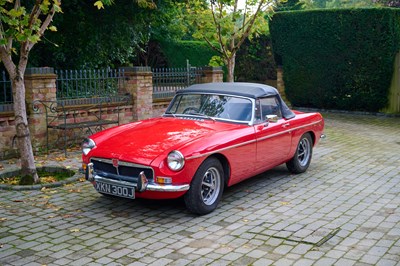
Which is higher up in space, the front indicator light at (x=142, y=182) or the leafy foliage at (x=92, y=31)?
the leafy foliage at (x=92, y=31)

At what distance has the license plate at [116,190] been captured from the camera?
5.98 metres

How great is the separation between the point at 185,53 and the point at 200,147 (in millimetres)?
21486

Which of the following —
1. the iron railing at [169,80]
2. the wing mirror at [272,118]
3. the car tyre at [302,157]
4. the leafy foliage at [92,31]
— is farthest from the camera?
the iron railing at [169,80]

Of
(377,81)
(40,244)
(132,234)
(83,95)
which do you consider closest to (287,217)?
(132,234)

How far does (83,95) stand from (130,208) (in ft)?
19.1

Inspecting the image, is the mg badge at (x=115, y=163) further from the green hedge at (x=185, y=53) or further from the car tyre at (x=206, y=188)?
the green hedge at (x=185, y=53)

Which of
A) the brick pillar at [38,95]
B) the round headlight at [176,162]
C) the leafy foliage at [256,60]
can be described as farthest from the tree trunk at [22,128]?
the leafy foliage at [256,60]

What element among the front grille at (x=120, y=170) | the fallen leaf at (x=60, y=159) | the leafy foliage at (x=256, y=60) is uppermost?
the leafy foliage at (x=256, y=60)

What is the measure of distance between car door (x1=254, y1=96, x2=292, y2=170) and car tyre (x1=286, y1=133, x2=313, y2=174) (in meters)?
0.45

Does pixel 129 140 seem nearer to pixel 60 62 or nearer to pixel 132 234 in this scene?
pixel 132 234

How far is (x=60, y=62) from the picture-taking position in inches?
579

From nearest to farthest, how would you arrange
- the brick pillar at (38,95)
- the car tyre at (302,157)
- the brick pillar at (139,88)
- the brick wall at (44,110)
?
the car tyre at (302,157), the brick wall at (44,110), the brick pillar at (38,95), the brick pillar at (139,88)

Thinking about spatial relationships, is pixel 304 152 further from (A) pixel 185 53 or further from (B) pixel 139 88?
(A) pixel 185 53

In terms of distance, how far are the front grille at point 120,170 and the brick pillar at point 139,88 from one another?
6352 mm
